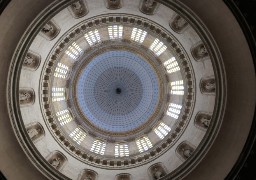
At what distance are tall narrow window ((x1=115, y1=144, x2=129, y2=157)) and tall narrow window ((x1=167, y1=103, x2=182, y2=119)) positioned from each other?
21.1 feet

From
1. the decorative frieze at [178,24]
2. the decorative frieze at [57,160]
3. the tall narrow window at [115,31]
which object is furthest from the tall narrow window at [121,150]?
the decorative frieze at [178,24]

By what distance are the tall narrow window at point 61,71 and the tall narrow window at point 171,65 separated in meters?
11.5

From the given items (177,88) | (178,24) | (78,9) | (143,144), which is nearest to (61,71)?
(78,9)

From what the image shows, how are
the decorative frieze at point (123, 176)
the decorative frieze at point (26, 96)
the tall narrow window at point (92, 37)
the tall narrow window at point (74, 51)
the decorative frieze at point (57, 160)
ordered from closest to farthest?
the decorative frieze at point (26, 96) → the decorative frieze at point (57, 160) → the decorative frieze at point (123, 176) → the tall narrow window at point (92, 37) → the tall narrow window at point (74, 51)

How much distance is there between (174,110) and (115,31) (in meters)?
11.0

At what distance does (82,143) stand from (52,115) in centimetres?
503

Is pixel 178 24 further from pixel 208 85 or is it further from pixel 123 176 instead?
pixel 123 176

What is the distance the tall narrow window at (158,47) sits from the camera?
97.1 ft

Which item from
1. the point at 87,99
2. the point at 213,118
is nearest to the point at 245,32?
the point at 213,118

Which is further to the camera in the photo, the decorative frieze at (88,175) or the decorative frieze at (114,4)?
the decorative frieze at (88,175)

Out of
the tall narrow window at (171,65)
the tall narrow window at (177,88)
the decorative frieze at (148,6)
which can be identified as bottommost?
the tall narrow window at (177,88)

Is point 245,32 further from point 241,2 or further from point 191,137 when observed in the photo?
point 191,137

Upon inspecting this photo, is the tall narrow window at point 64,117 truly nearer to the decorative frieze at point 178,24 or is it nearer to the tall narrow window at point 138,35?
the tall narrow window at point 138,35

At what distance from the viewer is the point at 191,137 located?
27125mm
